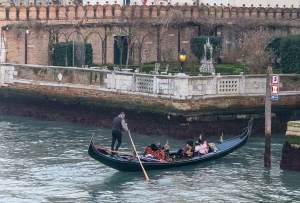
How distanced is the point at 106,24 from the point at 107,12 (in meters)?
2.41

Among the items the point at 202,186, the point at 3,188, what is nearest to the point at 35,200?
the point at 3,188

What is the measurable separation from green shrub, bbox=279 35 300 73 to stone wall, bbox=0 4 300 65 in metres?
6.48

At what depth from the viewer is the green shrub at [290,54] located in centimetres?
2784

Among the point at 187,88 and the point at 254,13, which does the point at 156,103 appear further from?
the point at 254,13

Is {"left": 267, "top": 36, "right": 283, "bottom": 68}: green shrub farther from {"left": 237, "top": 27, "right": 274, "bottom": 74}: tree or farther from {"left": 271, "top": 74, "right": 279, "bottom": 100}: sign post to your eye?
{"left": 271, "top": 74, "right": 279, "bottom": 100}: sign post

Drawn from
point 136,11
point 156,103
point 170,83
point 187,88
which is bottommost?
point 156,103

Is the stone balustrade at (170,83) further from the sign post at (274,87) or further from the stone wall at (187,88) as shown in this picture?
the sign post at (274,87)

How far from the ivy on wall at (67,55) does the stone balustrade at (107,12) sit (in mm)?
2591

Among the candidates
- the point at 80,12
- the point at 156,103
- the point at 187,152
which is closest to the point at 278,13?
the point at 80,12

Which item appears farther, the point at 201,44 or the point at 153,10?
the point at 153,10

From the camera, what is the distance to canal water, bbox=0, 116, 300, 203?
61.1ft

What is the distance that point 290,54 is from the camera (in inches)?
1109

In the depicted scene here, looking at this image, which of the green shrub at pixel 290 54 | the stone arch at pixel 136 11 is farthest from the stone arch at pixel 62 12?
the green shrub at pixel 290 54

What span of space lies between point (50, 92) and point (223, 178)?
11.7 meters
